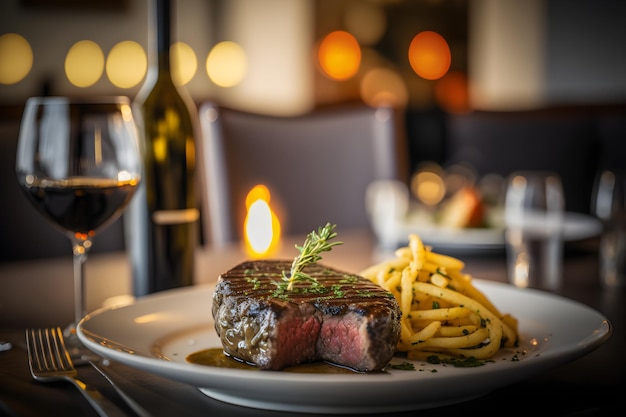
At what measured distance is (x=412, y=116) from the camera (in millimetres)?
6746

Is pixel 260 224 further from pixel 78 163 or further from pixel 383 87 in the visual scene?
pixel 383 87

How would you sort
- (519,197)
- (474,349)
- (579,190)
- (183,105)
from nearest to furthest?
(474,349) < (183,105) < (519,197) < (579,190)

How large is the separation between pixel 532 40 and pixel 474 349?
8711 millimetres

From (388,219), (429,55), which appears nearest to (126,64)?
(429,55)

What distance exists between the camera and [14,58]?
7047 mm

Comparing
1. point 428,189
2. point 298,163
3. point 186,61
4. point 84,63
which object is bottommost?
point 428,189

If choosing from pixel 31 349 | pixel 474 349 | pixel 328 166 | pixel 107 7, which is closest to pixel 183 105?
pixel 31 349

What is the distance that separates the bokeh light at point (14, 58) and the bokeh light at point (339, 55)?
3.12m

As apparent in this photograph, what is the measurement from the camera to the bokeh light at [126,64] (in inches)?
297

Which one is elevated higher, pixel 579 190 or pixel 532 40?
pixel 532 40

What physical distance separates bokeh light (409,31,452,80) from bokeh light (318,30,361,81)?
71cm

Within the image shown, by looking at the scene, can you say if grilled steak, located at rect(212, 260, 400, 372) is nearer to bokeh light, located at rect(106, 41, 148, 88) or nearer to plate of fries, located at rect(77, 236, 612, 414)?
plate of fries, located at rect(77, 236, 612, 414)

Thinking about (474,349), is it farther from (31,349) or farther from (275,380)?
(31,349)

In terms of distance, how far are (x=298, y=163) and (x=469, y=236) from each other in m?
1.28
